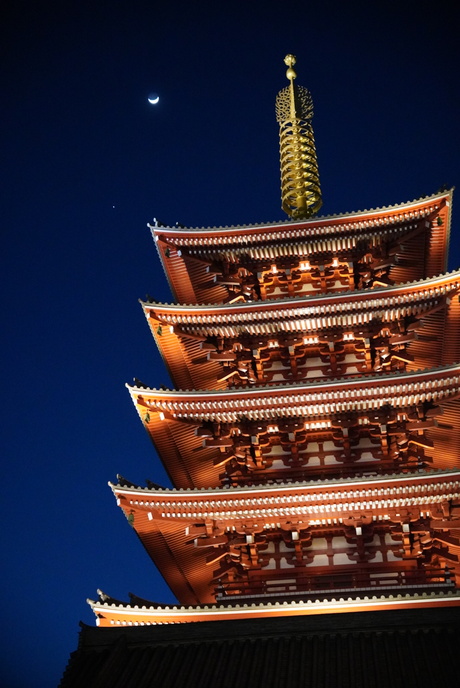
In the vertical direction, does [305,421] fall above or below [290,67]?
below

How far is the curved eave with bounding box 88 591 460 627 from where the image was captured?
593 inches

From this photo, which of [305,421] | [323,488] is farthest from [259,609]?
[305,421]

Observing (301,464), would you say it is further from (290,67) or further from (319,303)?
(290,67)

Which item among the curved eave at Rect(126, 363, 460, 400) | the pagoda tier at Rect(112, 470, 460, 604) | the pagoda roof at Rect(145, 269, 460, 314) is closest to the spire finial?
the pagoda roof at Rect(145, 269, 460, 314)

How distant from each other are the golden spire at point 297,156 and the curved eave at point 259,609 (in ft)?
46.7

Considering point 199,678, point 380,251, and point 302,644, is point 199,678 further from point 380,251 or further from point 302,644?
point 380,251

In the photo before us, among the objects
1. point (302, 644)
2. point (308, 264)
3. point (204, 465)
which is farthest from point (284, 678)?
point (308, 264)

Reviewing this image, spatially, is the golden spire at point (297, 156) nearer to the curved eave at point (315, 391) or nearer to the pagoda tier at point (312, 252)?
the pagoda tier at point (312, 252)

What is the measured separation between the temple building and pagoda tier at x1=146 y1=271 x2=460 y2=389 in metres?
0.05

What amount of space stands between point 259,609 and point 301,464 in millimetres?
4817

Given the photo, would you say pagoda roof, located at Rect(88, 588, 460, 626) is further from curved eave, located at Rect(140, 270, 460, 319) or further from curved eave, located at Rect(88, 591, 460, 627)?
curved eave, located at Rect(140, 270, 460, 319)

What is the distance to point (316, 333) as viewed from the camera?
21.0 m

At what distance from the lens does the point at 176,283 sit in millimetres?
24000

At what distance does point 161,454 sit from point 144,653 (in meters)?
7.78
